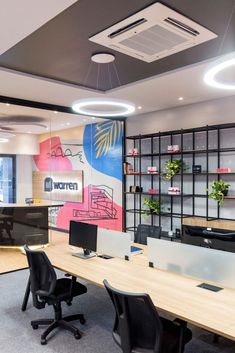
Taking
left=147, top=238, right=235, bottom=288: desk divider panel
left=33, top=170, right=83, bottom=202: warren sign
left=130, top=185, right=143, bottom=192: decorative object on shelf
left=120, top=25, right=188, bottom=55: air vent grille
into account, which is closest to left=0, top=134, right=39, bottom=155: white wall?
left=33, top=170, right=83, bottom=202: warren sign

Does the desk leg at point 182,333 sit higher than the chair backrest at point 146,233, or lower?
lower

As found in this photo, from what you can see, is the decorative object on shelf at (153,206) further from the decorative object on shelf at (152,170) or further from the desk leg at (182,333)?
the desk leg at (182,333)

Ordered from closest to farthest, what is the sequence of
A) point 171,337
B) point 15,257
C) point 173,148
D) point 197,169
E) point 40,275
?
point 171,337, point 40,275, point 197,169, point 173,148, point 15,257

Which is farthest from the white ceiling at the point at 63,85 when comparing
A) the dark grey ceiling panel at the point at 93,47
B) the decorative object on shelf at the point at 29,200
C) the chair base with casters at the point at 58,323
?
the chair base with casters at the point at 58,323

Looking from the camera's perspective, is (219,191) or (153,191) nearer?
(219,191)

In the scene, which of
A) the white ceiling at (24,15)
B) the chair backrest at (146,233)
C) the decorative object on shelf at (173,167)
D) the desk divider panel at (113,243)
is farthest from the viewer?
the decorative object on shelf at (173,167)

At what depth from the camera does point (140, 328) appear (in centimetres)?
213

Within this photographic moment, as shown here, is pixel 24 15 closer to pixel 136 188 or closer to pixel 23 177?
pixel 23 177

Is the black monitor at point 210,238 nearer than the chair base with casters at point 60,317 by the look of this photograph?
Yes

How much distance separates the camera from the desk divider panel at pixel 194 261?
2.60 metres

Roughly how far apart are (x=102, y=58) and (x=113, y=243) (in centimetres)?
225

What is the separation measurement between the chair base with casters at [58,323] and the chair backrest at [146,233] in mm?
1468

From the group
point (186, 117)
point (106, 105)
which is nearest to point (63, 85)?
point (106, 105)

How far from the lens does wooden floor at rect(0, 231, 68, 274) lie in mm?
5397
